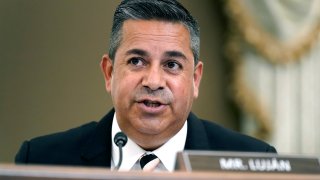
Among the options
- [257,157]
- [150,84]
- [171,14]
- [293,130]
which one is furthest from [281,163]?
[293,130]

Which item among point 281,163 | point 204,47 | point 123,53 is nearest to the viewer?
point 281,163

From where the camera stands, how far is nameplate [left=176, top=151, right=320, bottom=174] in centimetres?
171

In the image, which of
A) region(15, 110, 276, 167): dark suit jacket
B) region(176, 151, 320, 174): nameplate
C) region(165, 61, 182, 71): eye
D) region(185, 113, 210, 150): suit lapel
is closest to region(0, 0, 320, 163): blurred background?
region(15, 110, 276, 167): dark suit jacket

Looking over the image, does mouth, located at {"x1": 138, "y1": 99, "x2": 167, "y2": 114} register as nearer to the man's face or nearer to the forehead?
the man's face

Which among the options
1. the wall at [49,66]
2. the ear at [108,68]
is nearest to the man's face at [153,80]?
the ear at [108,68]

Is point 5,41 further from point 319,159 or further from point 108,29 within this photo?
point 319,159

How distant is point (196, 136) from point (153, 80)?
0.38 m

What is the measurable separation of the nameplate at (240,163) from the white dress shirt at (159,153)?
2.67 ft

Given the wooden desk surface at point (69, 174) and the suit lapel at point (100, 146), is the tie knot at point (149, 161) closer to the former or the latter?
the suit lapel at point (100, 146)

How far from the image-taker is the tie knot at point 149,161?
2534mm

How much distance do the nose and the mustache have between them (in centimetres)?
1

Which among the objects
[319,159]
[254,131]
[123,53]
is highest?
[123,53]

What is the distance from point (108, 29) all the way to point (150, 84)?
6.83 feet

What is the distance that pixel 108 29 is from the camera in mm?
4562
